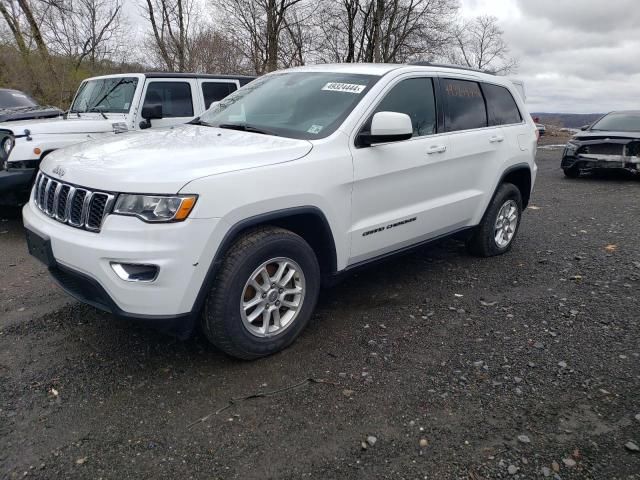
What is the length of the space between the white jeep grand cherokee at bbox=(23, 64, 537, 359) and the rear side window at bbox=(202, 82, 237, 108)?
10.8ft

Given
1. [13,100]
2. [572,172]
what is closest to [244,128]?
[13,100]

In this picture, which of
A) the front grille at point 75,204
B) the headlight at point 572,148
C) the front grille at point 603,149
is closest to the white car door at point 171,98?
the front grille at point 75,204

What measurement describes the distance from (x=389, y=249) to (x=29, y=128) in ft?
14.4

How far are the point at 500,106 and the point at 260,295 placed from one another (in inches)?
133

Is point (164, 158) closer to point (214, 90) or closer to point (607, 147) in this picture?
point (214, 90)

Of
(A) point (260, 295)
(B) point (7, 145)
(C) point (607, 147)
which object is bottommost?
(A) point (260, 295)

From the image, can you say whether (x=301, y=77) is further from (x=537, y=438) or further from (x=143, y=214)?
(x=537, y=438)

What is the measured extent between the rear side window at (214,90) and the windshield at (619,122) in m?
8.11

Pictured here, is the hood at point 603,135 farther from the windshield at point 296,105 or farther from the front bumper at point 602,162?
the windshield at point 296,105

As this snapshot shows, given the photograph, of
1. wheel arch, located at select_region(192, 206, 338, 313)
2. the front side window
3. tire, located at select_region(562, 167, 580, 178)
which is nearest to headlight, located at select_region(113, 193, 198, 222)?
wheel arch, located at select_region(192, 206, 338, 313)

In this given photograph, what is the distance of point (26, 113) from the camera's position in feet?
23.2

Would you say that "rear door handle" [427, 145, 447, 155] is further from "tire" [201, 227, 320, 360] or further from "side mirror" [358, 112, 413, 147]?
"tire" [201, 227, 320, 360]

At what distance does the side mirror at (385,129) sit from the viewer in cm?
330

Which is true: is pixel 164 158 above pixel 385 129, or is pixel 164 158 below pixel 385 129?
below
